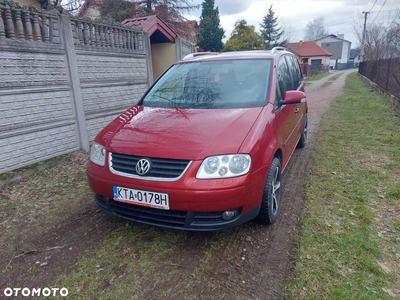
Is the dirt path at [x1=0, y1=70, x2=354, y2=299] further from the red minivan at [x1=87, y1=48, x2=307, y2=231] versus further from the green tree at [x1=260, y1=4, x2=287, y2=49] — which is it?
the green tree at [x1=260, y1=4, x2=287, y2=49]

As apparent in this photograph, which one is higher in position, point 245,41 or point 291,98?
point 245,41

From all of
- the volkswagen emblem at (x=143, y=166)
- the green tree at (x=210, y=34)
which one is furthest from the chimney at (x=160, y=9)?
the volkswagen emblem at (x=143, y=166)

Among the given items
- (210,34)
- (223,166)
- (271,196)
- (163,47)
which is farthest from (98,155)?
(210,34)

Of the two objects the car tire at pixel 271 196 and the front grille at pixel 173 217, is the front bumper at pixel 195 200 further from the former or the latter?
the car tire at pixel 271 196

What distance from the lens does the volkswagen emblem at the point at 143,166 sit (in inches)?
90.1

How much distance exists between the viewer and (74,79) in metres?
4.77

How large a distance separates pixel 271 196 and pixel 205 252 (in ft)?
2.68

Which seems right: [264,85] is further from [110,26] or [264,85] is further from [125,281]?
[110,26]

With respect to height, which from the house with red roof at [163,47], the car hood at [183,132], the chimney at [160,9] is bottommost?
the car hood at [183,132]

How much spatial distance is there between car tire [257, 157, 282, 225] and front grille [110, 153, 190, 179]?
86cm

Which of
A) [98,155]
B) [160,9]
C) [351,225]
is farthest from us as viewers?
[160,9]

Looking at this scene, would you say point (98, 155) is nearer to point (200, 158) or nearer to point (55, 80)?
point (200, 158)

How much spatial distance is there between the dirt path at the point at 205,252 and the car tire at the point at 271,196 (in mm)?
131

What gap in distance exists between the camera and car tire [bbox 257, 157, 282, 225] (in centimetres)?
258
